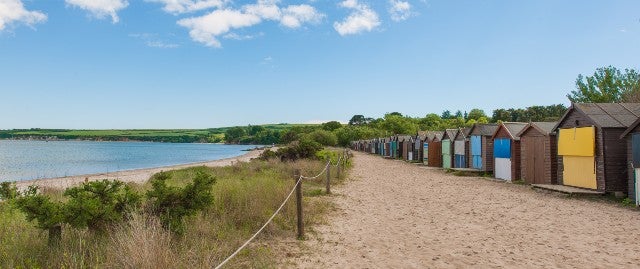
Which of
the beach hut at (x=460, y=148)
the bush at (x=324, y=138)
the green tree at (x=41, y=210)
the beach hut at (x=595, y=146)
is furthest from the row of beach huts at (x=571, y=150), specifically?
the bush at (x=324, y=138)

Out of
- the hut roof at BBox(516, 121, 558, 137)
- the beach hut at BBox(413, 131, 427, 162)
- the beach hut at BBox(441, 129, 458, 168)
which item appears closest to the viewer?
the hut roof at BBox(516, 121, 558, 137)

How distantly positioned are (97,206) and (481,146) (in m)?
24.7

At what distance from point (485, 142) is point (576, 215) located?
15.0 metres

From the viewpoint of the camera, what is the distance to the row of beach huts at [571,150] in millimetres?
14969

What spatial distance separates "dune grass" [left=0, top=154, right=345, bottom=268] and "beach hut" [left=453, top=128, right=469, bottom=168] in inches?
837

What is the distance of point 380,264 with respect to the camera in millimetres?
7109

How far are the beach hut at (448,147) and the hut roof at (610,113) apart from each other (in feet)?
48.8

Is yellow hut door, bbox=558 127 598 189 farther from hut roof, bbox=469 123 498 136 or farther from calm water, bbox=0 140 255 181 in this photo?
calm water, bbox=0 140 255 181

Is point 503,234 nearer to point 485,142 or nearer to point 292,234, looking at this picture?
point 292,234

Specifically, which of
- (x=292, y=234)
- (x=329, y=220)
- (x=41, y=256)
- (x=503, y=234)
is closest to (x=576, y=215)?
(x=503, y=234)

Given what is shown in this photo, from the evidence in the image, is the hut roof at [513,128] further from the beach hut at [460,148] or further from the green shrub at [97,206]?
the green shrub at [97,206]

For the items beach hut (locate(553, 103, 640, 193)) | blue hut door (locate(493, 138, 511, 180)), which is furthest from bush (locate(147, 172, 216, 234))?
blue hut door (locate(493, 138, 511, 180))

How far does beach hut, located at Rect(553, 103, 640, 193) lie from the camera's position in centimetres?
1500

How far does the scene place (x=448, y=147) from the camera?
32.6 meters
